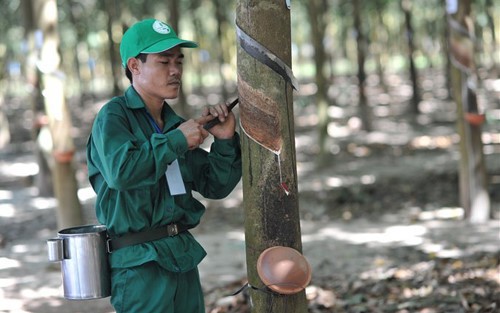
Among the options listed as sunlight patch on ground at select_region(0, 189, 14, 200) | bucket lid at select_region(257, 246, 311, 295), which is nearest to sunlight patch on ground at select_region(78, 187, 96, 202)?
sunlight patch on ground at select_region(0, 189, 14, 200)

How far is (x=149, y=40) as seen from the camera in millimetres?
2969

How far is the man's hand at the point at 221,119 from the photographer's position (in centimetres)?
301

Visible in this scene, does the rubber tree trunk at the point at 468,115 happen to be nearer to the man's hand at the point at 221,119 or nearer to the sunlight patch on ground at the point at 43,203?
the man's hand at the point at 221,119

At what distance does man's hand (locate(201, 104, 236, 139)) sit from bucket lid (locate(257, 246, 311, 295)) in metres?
0.50

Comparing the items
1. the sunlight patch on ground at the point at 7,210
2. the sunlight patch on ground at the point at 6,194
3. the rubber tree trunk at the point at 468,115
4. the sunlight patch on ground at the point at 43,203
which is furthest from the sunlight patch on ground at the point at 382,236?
the sunlight patch on ground at the point at 6,194

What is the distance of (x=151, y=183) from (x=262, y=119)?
481 millimetres

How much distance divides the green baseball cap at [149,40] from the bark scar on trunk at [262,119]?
12.8 inches

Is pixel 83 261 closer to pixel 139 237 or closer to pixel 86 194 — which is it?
pixel 139 237

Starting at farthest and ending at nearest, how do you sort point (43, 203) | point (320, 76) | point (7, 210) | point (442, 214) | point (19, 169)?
point (19, 169) → point (320, 76) → point (43, 203) → point (7, 210) → point (442, 214)

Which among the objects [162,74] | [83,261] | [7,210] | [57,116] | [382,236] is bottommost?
[382,236]

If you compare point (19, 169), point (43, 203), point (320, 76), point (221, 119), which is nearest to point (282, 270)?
point (221, 119)

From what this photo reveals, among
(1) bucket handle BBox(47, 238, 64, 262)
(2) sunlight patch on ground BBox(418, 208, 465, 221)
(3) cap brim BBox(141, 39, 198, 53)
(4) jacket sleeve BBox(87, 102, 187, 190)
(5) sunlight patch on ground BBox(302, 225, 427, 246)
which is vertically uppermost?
(3) cap brim BBox(141, 39, 198, 53)

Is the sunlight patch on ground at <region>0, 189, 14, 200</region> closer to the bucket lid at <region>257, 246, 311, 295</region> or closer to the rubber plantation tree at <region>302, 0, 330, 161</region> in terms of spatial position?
the rubber plantation tree at <region>302, 0, 330, 161</region>

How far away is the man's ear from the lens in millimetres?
3033
